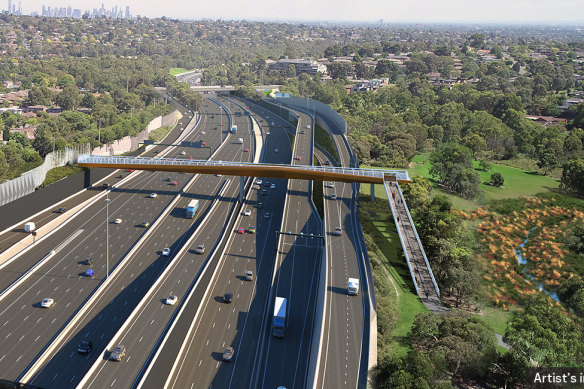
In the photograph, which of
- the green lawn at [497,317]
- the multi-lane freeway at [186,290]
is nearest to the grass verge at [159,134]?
the multi-lane freeway at [186,290]

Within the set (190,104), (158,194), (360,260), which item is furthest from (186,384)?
(190,104)

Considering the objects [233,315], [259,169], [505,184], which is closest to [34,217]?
[259,169]

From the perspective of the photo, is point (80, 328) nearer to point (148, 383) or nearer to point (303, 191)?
point (148, 383)

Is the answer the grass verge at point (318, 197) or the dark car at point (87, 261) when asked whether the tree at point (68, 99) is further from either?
the dark car at point (87, 261)

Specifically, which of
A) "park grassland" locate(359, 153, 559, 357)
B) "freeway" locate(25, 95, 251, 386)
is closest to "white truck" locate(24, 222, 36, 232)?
"freeway" locate(25, 95, 251, 386)

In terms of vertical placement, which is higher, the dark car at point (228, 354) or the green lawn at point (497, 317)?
the dark car at point (228, 354)

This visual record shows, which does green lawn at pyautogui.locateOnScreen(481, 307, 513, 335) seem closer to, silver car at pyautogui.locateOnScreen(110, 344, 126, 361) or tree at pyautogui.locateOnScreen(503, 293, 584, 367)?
tree at pyautogui.locateOnScreen(503, 293, 584, 367)

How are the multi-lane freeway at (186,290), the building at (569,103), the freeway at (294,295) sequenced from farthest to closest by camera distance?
1. the building at (569,103)
2. the freeway at (294,295)
3. the multi-lane freeway at (186,290)
